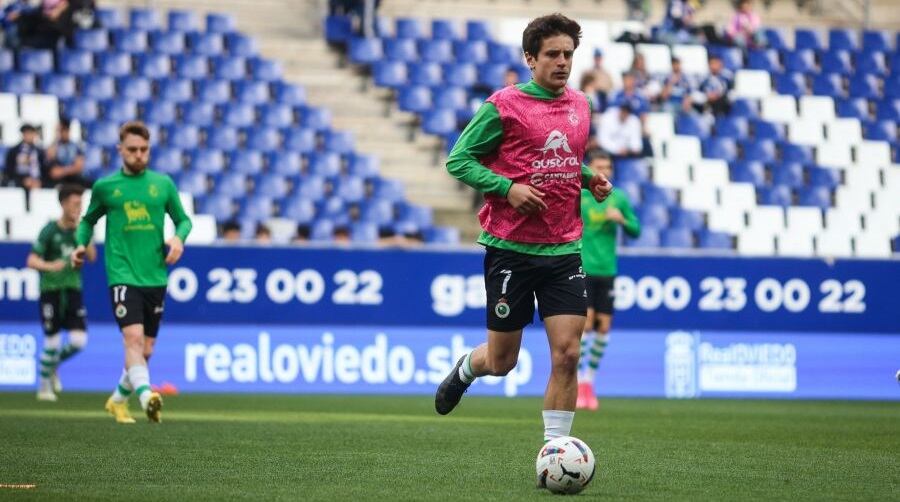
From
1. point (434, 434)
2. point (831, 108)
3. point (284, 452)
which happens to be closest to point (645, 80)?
point (831, 108)

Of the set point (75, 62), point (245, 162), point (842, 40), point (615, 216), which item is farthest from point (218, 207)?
point (842, 40)

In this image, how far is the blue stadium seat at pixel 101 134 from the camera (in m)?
22.2

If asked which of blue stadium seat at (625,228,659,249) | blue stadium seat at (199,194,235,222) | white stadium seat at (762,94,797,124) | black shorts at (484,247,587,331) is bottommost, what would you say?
black shorts at (484,247,587,331)

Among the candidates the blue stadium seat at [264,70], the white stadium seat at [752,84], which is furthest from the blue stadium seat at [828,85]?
the blue stadium seat at [264,70]

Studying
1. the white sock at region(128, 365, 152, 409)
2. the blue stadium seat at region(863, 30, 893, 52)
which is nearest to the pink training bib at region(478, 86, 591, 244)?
the white sock at region(128, 365, 152, 409)

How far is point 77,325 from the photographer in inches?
672

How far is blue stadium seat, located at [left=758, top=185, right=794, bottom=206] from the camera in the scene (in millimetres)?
24922

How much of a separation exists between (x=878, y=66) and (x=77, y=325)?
16.6m

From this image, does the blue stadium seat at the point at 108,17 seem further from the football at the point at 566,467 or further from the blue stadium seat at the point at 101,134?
the football at the point at 566,467

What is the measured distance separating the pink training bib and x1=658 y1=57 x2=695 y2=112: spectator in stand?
17.6m

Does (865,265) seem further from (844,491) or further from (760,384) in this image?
(844,491)

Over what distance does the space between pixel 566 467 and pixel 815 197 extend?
18.2 metres

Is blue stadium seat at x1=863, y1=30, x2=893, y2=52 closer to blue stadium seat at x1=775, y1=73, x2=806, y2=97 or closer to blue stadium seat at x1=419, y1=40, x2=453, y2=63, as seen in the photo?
blue stadium seat at x1=775, y1=73, x2=806, y2=97

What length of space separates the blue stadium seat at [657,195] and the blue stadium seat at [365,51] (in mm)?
4936
